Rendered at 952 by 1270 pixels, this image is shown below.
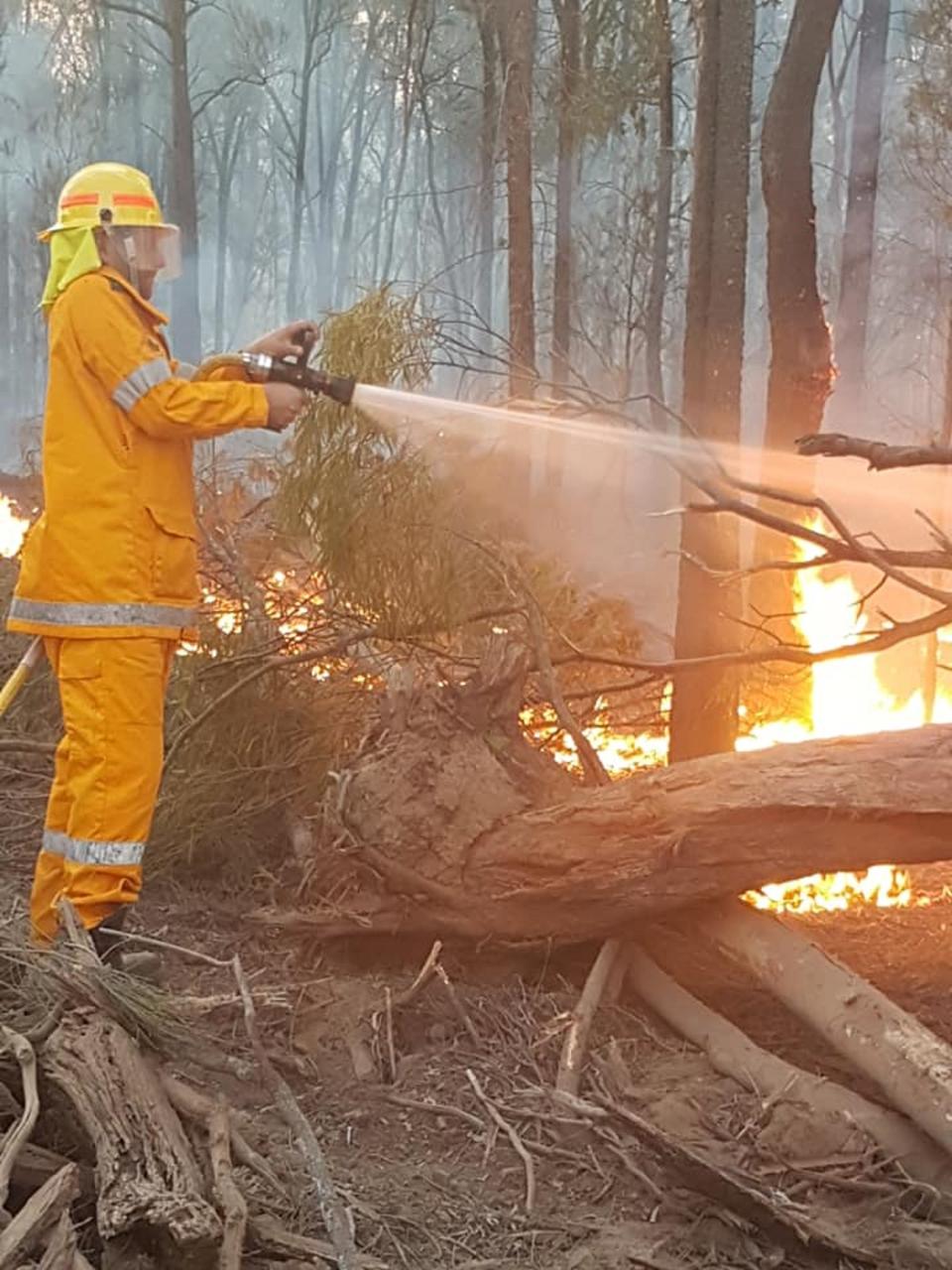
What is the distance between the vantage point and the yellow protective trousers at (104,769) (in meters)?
3.16

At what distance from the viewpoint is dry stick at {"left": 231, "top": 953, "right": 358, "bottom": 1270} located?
217 cm

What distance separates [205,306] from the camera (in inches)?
1110

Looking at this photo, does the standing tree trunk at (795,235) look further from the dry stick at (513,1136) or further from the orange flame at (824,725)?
the dry stick at (513,1136)

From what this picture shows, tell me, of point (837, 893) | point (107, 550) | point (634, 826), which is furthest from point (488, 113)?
point (634, 826)

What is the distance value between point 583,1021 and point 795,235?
315cm

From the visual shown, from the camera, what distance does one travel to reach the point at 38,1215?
6.26 ft

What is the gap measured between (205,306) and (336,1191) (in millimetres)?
27797

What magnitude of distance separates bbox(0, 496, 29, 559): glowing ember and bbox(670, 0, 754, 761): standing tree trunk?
20.1ft

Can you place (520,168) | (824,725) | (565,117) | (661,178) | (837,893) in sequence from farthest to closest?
(661,178), (565,117), (520,168), (824,725), (837,893)

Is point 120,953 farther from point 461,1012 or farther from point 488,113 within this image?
point 488,113

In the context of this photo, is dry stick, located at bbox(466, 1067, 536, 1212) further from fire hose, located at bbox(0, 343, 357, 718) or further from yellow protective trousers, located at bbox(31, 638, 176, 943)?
fire hose, located at bbox(0, 343, 357, 718)

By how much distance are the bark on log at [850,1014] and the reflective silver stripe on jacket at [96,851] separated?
152 cm

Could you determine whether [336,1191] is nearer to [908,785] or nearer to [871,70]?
[908,785]

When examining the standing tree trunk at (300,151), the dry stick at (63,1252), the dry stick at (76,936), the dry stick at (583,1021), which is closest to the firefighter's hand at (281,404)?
the dry stick at (76,936)
